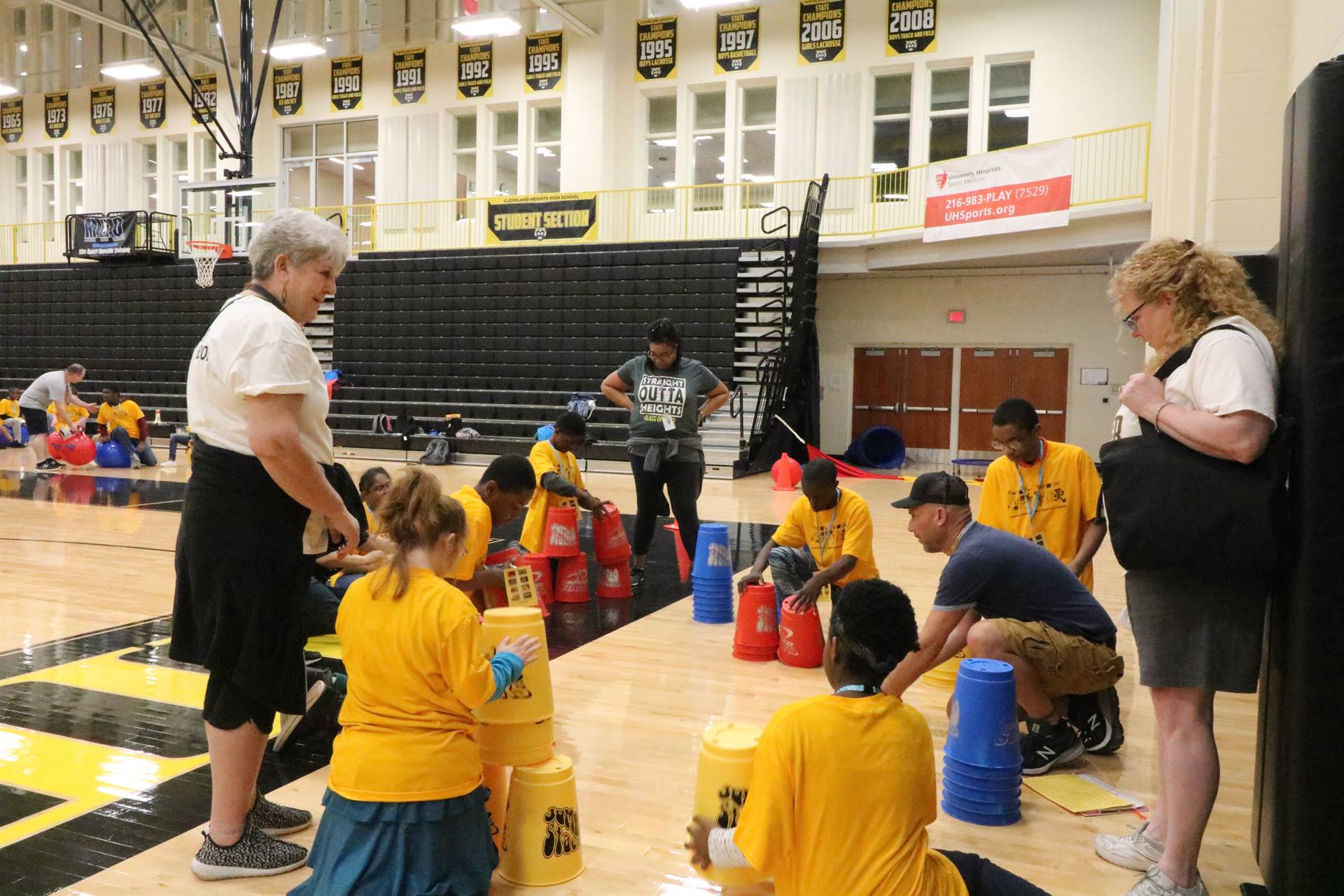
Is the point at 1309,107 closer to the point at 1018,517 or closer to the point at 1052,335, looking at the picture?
the point at 1018,517

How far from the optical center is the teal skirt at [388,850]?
7.29 ft

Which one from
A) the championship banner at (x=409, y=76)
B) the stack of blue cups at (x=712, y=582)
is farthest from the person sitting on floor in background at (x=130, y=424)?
the stack of blue cups at (x=712, y=582)

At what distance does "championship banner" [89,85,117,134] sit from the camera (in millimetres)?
23594

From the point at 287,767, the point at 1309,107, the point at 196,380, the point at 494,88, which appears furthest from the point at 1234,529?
the point at 494,88

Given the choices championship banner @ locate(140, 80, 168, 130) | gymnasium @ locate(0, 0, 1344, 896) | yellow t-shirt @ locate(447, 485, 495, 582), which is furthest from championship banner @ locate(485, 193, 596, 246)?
yellow t-shirt @ locate(447, 485, 495, 582)

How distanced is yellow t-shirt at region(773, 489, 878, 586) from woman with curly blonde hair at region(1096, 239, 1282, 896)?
2.03m

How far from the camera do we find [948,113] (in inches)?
677

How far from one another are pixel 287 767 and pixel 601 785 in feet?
3.43

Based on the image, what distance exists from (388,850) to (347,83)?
2165 centimetres

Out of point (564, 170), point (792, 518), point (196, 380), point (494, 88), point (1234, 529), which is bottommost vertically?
point (792, 518)

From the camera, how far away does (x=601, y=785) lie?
126 inches

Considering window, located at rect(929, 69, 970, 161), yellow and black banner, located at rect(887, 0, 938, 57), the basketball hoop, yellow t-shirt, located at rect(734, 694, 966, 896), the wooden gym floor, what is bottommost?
the wooden gym floor

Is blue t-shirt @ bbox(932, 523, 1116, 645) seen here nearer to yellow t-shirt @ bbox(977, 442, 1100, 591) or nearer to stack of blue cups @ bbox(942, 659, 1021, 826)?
stack of blue cups @ bbox(942, 659, 1021, 826)

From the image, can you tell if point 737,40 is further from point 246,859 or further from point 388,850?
point 388,850
